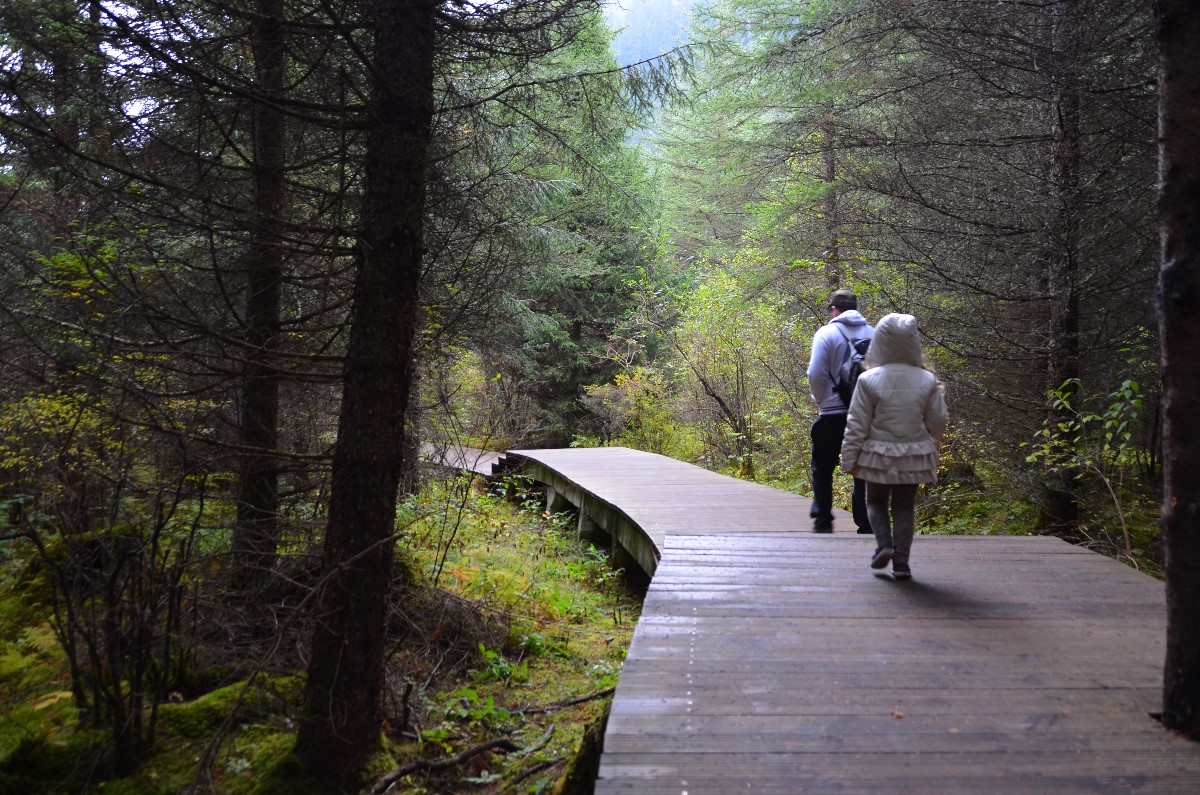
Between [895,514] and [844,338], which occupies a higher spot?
[844,338]

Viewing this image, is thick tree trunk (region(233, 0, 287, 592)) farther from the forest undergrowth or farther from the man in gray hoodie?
the man in gray hoodie

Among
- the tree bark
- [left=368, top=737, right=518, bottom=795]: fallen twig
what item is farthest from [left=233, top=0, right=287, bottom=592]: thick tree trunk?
the tree bark

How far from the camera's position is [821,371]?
6.70 metres

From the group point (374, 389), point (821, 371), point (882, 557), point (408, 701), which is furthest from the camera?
point (821, 371)

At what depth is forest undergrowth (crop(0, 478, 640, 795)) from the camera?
443 centimetres

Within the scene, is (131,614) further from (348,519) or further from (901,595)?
(901,595)

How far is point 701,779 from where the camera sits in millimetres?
2736

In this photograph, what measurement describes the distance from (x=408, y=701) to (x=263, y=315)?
3242 mm

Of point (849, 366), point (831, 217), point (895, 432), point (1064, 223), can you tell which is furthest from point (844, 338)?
point (831, 217)

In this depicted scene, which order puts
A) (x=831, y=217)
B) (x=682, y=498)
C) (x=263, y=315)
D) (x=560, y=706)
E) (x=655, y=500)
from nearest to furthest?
(x=560, y=706) → (x=263, y=315) → (x=655, y=500) → (x=682, y=498) → (x=831, y=217)

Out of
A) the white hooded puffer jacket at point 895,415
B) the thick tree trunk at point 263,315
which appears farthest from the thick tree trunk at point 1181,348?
the thick tree trunk at point 263,315

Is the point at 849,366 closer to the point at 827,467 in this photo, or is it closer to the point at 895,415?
the point at 827,467

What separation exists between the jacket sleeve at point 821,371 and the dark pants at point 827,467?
0.69 ft

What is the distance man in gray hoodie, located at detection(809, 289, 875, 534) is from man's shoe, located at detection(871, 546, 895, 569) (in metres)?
1.37
